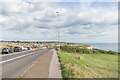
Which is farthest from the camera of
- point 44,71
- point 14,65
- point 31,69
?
point 14,65

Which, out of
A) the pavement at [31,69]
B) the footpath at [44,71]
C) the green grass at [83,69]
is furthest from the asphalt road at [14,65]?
the green grass at [83,69]

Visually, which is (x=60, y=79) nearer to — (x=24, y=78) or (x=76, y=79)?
(x=76, y=79)

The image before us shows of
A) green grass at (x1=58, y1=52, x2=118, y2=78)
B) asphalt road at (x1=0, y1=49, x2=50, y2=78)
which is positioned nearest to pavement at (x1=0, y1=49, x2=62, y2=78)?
asphalt road at (x1=0, y1=49, x2=50, y2=78)

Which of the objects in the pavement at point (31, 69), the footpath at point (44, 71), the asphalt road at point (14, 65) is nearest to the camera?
the footpath at point (44, 71)

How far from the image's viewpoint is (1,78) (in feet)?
21.6

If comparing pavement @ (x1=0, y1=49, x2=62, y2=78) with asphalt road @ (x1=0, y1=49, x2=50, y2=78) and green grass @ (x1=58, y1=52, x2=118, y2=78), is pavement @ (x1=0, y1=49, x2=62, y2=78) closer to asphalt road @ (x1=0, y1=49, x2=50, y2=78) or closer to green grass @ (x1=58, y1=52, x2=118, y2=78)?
asphalt road @ (x1=0, y1=49, x2=50, y2=78)

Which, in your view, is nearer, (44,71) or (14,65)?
(44,71)

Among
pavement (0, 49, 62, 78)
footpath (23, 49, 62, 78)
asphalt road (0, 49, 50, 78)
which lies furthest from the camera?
asphalt road (0, 49, 50, 78)

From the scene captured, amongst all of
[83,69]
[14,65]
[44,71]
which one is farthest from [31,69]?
[83,69]

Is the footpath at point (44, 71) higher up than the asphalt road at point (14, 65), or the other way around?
the footpath at point (44, 71)

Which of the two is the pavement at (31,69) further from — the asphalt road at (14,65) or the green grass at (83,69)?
the green grass at (83,69)

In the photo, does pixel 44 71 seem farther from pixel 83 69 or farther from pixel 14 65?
pixel 14 65

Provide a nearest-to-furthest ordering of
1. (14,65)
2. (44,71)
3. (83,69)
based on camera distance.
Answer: (44,71) → (83,69) → (14,65)

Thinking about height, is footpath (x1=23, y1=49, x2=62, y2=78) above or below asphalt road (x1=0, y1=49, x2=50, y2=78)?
above
